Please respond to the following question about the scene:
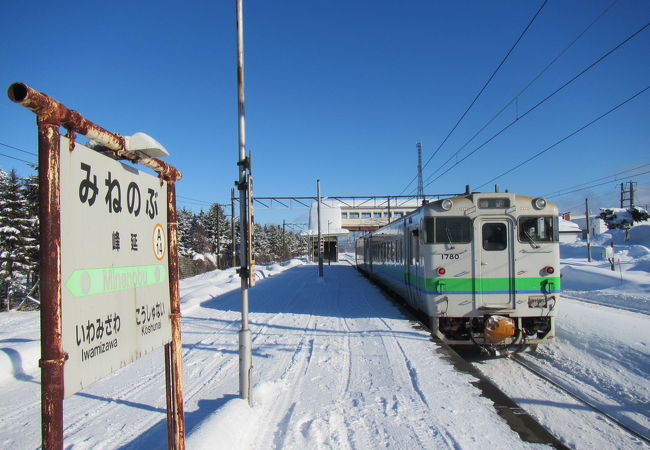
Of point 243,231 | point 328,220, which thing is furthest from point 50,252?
point 328,220

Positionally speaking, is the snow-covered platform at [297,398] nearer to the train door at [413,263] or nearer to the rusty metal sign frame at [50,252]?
the train door at [413,263]

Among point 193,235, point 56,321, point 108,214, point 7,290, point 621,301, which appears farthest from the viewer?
point 193,235

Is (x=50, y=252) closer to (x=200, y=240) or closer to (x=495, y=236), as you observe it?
(x=495, y=236)

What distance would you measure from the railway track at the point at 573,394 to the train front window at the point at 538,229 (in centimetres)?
237

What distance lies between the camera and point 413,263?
33.2ft

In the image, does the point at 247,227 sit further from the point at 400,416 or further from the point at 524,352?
the point at 524,352

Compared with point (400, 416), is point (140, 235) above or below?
above

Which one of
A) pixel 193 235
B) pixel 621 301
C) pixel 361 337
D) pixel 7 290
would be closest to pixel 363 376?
pixel 361 337

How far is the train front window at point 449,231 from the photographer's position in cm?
852

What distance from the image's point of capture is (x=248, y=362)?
4777 millimetres

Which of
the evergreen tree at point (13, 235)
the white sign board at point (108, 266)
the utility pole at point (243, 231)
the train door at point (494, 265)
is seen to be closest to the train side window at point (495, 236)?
the train door at point (494, 265)

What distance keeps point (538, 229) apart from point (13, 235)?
28.4m

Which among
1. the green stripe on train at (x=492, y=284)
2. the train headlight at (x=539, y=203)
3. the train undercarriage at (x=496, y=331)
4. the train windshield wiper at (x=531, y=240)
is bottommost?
the train undercarriage at (x=496, y=331)

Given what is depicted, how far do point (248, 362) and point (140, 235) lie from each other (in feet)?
8.16
